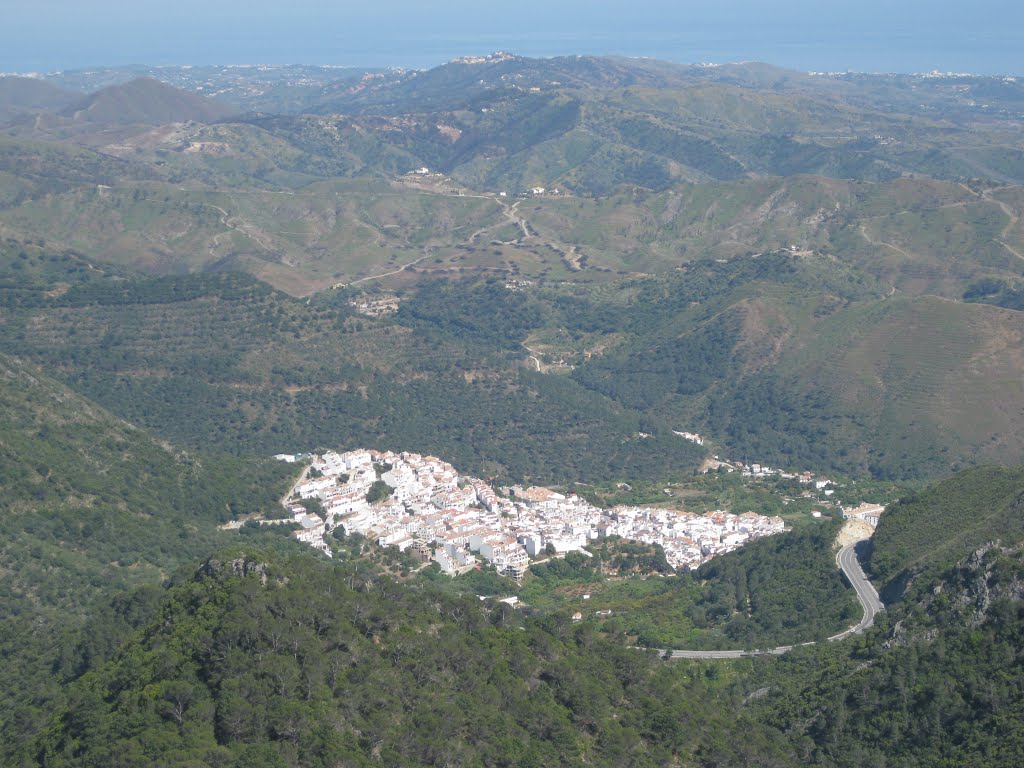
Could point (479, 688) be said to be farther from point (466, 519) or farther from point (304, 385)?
point (304, 385)

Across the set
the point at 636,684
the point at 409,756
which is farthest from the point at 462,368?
the point at 409,756

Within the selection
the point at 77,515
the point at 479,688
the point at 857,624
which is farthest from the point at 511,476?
the point at 479,688

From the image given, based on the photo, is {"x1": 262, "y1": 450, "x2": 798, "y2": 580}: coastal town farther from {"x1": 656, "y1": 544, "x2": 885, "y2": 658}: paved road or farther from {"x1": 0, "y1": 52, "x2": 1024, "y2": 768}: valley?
{"x1": 656, "y1": 544, "x2": 885, "y2": 658}: paved road

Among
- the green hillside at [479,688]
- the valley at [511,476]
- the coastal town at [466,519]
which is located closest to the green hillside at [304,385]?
the valley at [511,476]

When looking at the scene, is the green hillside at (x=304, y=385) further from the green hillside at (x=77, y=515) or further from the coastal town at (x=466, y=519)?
the green hillside at (x=77, y=515)

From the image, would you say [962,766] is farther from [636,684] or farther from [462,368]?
[462,368]

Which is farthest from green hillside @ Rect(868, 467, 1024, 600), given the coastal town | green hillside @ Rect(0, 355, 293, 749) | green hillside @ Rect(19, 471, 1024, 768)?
green hillside @ Rect(0, 355, 293, 749)
